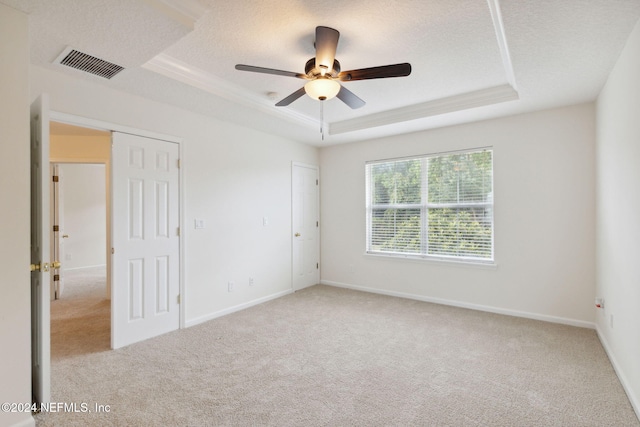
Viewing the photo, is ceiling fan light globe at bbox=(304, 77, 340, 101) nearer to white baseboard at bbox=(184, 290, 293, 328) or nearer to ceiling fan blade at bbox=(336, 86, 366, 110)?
ceiling fan blade at bbox=(336, 86, 366, 110)

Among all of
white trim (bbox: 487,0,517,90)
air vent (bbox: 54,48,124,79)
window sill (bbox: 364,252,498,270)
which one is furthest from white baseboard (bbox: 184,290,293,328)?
white trim (bbox: 487,0,517,90)

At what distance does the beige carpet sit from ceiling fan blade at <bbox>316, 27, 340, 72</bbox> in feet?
7.80

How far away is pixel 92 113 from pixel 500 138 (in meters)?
4.48

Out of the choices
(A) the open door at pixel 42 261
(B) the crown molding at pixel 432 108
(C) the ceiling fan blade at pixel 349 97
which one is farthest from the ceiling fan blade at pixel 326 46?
(B) the crown molding at pixel 432 108

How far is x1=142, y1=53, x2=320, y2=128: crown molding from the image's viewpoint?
2736mm

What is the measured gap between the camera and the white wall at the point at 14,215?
5.95 ft

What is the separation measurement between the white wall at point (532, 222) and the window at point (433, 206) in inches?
5.4

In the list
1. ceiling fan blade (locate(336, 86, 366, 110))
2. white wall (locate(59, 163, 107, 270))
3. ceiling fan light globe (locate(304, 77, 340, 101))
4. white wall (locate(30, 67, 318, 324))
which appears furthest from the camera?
white wall (locate(59, 163, 107, 270))

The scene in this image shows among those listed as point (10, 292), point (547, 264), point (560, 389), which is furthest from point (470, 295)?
point (10, 292)

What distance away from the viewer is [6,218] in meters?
1.84

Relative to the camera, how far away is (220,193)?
4074 millimetres

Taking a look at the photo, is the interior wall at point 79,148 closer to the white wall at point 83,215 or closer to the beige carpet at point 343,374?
the beige carpet at point 343,374

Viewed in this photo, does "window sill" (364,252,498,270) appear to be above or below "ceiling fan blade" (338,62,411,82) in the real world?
below

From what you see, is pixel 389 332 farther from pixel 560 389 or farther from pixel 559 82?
pixel 559 82
